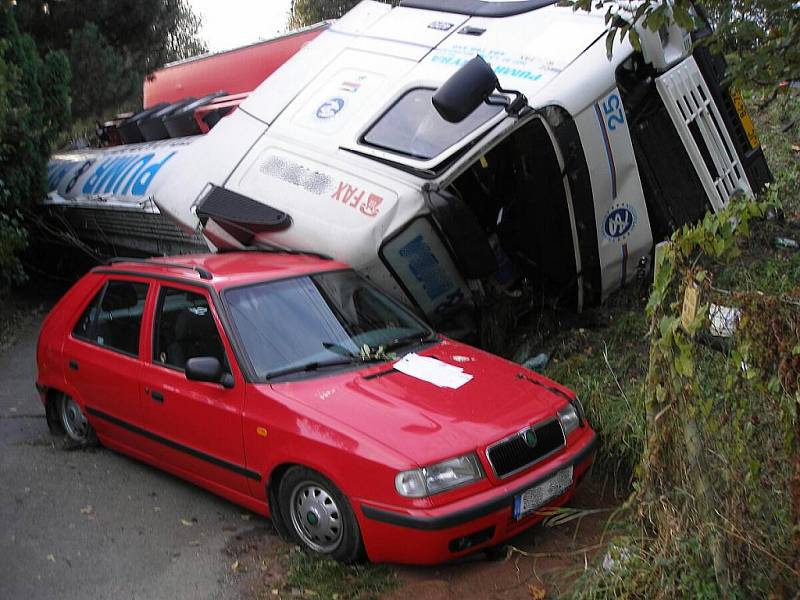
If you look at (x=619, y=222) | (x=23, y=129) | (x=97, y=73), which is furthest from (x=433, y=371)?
(x=97, y=73)

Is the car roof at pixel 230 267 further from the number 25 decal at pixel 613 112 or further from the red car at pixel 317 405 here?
the number 25 decal at pixel 613 112

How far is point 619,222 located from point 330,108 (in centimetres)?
242

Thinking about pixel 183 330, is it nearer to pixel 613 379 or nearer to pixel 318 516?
pixel 318 516

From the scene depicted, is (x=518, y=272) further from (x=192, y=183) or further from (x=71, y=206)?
(x=71, y=206)

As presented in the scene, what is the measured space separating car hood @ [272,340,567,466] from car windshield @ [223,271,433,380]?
0.22m

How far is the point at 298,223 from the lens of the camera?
6.65 meters

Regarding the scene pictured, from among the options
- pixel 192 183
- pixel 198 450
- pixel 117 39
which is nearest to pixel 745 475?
pixel 198 450

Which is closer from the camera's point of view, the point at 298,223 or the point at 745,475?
the point at 745,475

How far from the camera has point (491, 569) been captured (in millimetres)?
4332

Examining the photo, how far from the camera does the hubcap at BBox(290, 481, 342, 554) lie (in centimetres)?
446

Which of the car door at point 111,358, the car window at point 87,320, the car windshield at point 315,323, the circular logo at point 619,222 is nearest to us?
the car windshield at point 315,323

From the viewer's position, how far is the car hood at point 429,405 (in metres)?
4.29

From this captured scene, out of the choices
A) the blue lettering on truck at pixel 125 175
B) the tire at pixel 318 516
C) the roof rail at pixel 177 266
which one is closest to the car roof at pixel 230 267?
the roof rail at pixel 177 266

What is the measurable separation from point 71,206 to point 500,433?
25.3 ft
